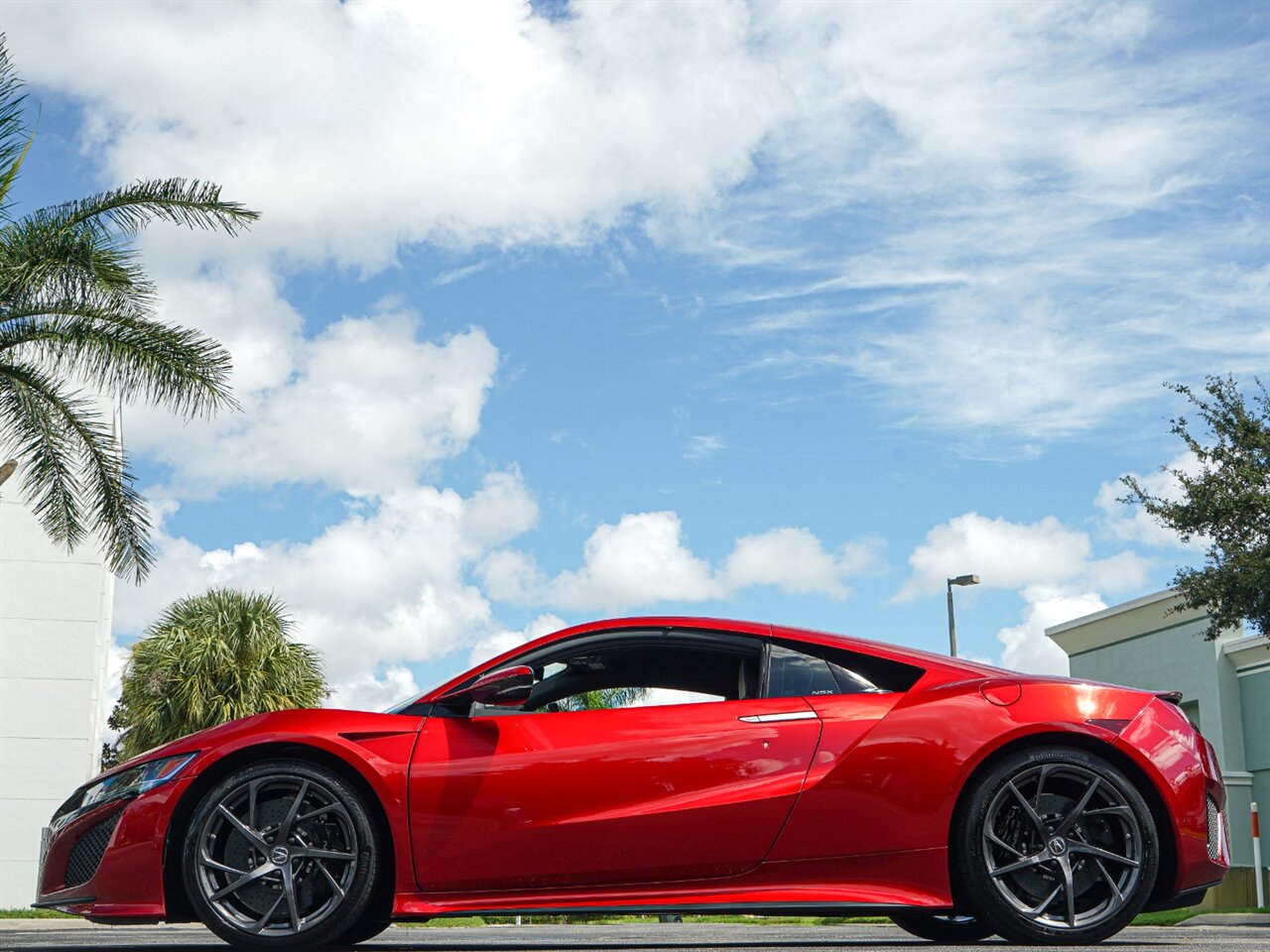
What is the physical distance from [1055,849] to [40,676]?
111ft

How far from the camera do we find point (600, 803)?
16.8ft

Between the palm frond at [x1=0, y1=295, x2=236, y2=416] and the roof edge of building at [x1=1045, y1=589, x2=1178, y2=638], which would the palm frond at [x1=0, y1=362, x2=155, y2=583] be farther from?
the roof edge of building at [x1=1045, y1=589, x2=1178, y2=638]

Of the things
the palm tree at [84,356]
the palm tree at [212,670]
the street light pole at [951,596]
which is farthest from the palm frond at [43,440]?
the street light pole at [951,596]

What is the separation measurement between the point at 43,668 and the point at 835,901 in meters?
33.6

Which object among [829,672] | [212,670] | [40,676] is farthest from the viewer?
[40,676]

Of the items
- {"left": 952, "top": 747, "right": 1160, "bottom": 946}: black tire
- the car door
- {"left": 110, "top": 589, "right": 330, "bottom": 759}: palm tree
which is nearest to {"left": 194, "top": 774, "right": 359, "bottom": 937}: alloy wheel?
the car door

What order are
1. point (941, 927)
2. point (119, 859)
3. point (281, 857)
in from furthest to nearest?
point (941, 927) < point (119, 859) < point (281, 857)

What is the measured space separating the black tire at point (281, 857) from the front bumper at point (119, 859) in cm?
13

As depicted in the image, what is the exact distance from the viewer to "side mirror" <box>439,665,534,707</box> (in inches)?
203

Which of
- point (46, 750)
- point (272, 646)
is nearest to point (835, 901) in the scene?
point (272, 646)

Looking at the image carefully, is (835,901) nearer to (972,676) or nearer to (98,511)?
(972,676)

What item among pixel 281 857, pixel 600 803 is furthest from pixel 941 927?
pixel 281 857

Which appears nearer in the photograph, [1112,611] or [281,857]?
[281,857]

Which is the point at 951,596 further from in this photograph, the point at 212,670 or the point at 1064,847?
the point at 1064,847
